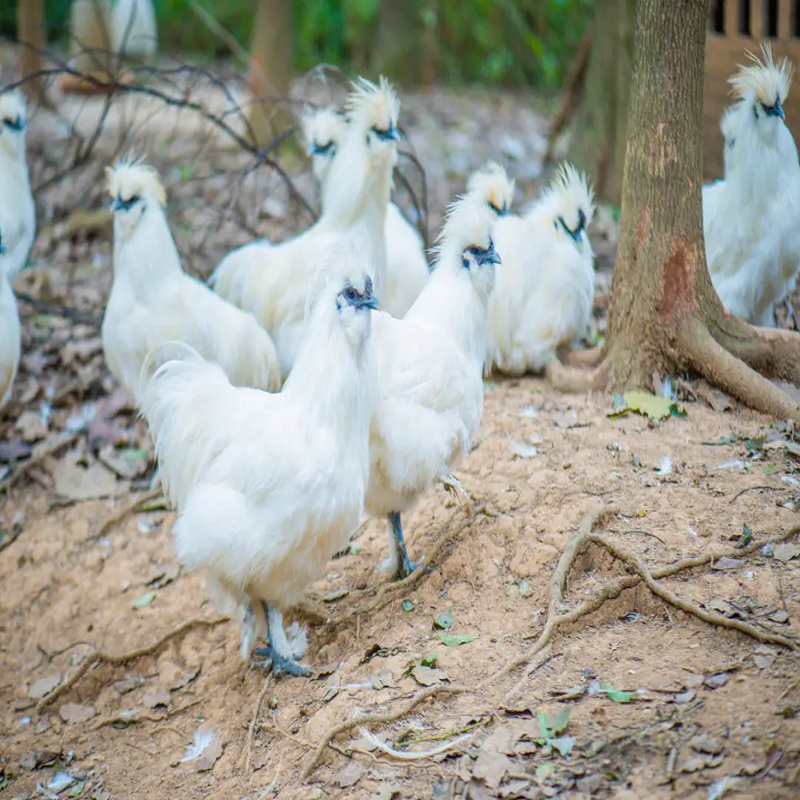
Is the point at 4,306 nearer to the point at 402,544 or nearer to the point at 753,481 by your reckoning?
the point at 402,544

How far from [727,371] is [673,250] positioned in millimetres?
696

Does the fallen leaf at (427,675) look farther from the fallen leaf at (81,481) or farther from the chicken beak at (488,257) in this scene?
the fallen leaf at (81,481)

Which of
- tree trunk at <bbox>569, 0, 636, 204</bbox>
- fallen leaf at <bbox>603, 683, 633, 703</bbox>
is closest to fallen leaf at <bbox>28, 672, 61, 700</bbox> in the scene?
fallen leaf at <bbox>603, 683, 633, 703</bbox>

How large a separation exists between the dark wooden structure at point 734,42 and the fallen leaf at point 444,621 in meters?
5.26

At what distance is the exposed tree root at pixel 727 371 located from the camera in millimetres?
4680

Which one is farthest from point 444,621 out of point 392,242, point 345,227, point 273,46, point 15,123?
point 273,46

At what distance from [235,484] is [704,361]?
2.59m

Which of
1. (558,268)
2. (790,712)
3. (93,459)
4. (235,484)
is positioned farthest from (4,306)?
(790,712)

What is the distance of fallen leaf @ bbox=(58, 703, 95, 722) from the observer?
4.61m

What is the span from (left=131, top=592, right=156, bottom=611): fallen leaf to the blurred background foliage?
1032 cm

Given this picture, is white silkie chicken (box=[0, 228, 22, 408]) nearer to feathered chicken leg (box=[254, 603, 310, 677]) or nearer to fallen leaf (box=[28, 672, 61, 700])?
fallen leaf (box=[28, 672, 61, 700])

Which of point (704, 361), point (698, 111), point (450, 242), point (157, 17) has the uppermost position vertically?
point (157, 17)

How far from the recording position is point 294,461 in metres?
3.66

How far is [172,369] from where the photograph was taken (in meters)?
4.18
